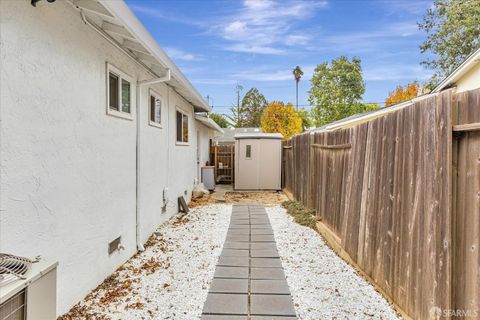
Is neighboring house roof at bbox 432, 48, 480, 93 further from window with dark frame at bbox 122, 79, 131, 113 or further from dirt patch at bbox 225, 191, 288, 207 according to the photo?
window with dark frame at bbox 122, 79, 131, 113

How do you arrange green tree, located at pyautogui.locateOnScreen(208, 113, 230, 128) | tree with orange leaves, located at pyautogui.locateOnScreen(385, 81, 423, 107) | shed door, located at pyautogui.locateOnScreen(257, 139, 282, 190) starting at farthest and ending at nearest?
green tree, located at pyautogui.locateOnScreen(208, 113, 230, 128)
tree with orange leaves, located at pyautogui.locateOnScreen(385, 81, 423, 107)
shed door, located at pyautogui.locateOnScreen(257, 139, 282, 190)

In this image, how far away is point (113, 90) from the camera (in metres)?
4.30

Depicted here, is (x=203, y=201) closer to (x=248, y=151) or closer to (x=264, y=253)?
(x=248, y=151)

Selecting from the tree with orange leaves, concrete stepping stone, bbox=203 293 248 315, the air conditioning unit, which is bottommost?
concrete stepping stone, bbox=203 293 248 315

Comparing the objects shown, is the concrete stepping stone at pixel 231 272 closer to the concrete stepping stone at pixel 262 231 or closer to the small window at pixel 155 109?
the concrete stepping stone at pixel 262 231

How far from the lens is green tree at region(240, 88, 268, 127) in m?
41.8

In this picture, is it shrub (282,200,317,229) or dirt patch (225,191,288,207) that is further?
dirt patch (225,191,288,207)

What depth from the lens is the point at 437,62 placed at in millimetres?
16250

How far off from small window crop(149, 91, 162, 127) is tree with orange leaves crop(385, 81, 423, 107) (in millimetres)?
23158

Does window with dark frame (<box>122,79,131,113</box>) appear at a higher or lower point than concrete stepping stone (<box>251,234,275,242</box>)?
higher

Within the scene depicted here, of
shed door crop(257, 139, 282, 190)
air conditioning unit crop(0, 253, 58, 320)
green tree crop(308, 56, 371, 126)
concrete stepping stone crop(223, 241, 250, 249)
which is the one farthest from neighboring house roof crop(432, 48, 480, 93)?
green tree crop(308, 56, 371, 126)

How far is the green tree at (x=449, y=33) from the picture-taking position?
1392cm

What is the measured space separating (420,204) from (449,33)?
54.5ft

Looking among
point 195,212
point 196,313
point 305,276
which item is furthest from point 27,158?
point 195,212
